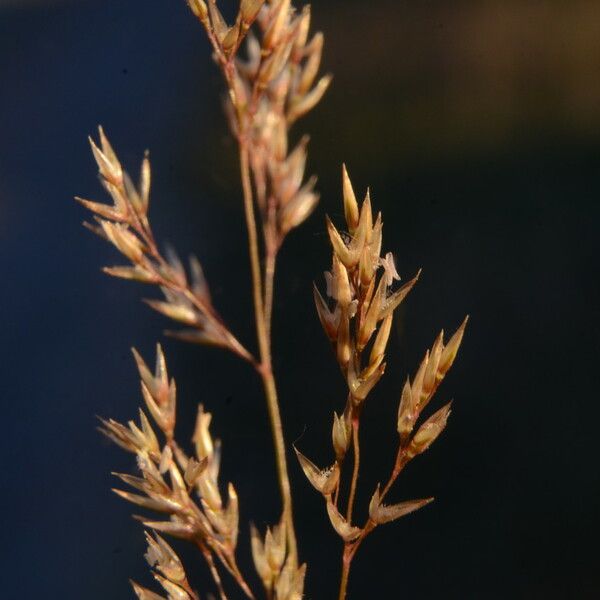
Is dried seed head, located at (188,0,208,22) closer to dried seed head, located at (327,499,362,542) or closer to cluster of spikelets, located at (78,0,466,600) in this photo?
cluster of spikelets, located at (78,0,466,600)

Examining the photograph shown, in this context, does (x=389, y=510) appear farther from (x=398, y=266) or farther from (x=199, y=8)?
(x=398, y=266)

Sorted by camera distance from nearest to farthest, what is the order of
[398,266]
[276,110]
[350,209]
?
[350,209], [276,110], [398,266]

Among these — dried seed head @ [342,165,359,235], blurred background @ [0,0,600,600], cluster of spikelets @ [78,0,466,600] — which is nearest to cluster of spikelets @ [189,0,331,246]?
cluster of spikelets @ [78,0,466,600]

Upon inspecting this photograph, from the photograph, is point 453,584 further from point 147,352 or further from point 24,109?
point 24,109

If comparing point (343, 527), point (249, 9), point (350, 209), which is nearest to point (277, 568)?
point (343, 527)

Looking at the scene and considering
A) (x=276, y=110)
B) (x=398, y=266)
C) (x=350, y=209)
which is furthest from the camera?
(x=398, y=266)

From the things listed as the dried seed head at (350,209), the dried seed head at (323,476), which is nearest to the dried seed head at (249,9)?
the dried seed head at (350,209)
